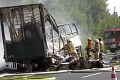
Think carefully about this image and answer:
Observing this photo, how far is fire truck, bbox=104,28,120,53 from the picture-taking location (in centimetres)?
3941

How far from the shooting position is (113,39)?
39.6 m

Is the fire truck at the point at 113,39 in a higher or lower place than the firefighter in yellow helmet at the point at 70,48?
higher

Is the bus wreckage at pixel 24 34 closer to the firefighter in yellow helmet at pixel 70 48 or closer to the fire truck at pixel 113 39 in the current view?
the firefighter in yellow helmet at pixel 70 48

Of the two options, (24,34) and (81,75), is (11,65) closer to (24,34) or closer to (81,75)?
(24,34)

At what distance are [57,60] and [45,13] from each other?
2.36m

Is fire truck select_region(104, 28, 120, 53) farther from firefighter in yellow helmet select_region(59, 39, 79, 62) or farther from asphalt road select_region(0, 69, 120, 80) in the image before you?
asphalt road select_region(0, 69, 120, 80)

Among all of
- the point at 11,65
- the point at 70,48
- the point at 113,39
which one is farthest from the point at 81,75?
the point at 113,39

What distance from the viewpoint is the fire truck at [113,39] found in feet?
129

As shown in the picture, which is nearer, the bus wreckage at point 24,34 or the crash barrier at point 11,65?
the bus wreckage at point 24,34

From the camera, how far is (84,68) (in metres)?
19.5

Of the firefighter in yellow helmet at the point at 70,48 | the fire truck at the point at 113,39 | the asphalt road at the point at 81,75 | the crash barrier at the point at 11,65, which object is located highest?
the fire truck at the point at 113,39

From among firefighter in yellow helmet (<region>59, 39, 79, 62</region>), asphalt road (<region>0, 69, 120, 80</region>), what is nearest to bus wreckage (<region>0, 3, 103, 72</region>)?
firefighter in yellow helmet (<region>59, 39, 79, 62</region>)

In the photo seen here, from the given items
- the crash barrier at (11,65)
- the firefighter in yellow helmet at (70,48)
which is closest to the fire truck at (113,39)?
the firefighter in yellow helmet at (70,48)

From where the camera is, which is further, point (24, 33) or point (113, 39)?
point (113, 39)
